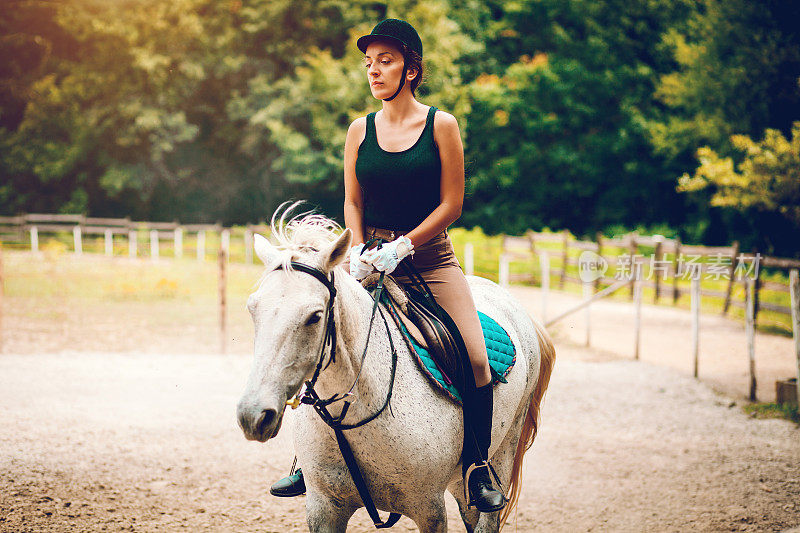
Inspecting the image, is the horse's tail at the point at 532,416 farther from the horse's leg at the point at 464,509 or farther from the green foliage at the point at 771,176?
the green foliage at the point at 771,176

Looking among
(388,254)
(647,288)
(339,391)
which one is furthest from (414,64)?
(647,288)

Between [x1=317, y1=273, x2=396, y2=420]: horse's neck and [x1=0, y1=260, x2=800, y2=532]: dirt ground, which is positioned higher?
[x1=317, y1=273, x2=396, y2=420]: horse's neck

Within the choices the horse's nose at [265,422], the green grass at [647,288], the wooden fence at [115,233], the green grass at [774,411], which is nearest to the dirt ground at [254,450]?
the green grass at [774,411]

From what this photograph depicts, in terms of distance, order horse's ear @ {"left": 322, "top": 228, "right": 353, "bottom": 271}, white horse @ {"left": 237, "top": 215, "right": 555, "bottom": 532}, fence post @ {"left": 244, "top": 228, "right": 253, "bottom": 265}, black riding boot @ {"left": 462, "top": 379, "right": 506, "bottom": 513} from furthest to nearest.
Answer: fence post @ {"left": 244, "top": 228, "right": 253, "bottom": 265}, black riding boot @ {"left": 462, "top": 379, "right": 506, "bottom": 513}, horse's ear @ {"left": 322, "top": 228, "right": 353, "bottom": 271}, white horse @ {"left": 237, "top": 215, "right": 555, "bottom": 532}

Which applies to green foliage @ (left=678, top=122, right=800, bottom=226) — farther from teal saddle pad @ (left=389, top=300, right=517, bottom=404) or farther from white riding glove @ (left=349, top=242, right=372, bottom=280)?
white riding glove @ (left=349, top=242, right=372, bottom=280)

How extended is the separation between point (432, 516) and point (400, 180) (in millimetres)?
1426

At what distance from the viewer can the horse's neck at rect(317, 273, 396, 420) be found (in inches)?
87.8

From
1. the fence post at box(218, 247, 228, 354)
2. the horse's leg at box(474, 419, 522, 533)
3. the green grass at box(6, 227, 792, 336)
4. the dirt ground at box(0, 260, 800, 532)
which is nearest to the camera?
the horse's leg at box(474, 419, 522, 533)

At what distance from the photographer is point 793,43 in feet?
45.9

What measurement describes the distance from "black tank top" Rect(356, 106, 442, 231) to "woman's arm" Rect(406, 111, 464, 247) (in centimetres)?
3

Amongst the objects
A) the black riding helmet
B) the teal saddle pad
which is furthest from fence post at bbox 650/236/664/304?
the black riding helmet

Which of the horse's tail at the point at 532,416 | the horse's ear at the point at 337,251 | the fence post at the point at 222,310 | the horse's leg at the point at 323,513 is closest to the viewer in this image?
the horse's ear at the point at 337,251

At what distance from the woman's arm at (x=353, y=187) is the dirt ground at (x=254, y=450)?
2.40ft

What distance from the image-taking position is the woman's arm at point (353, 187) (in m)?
2.72
